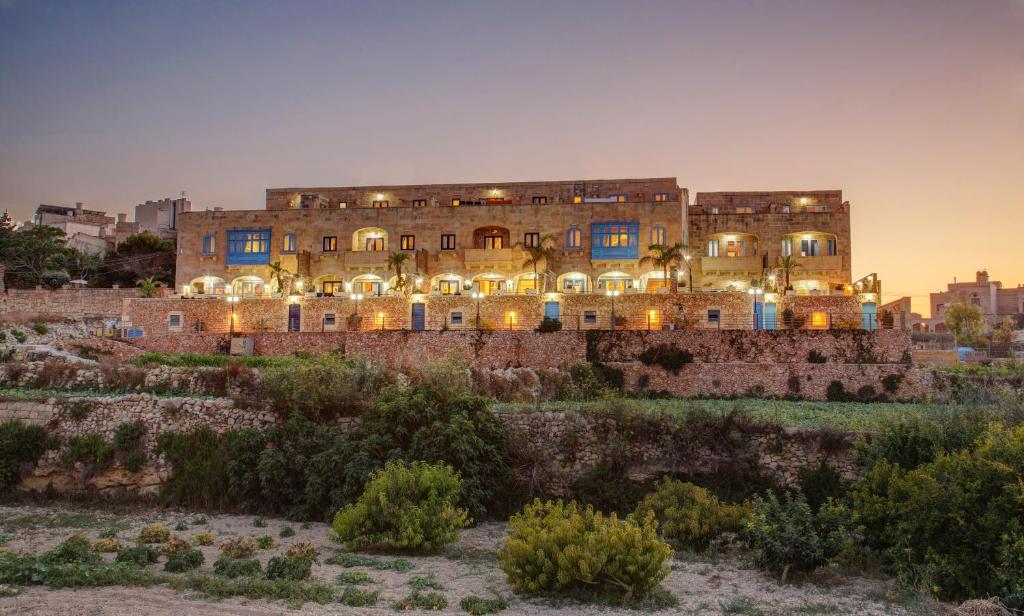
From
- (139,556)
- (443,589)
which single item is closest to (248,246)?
(139,556)

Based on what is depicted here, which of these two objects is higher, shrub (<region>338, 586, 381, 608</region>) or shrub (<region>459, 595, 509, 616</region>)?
shrub (<region>338, 586, 381, 608</region>)

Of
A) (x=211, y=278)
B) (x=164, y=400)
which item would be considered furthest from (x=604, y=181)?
(x=164, y=400)

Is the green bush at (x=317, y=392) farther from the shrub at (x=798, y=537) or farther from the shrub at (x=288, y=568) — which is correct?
the shrub at (x=798, y=537)

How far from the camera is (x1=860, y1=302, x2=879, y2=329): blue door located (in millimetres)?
36594

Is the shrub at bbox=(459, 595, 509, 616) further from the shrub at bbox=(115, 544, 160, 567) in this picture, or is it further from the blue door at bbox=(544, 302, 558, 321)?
the blue door at bbox=(544, 302, 558, 321)

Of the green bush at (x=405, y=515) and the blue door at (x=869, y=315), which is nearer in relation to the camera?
the green bush at (x=405, y=515)

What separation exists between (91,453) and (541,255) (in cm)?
2624

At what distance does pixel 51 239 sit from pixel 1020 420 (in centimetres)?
6027

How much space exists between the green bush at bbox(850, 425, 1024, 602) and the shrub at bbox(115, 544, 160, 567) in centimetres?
1296

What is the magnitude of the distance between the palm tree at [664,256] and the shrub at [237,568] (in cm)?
3007

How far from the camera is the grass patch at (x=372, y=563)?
13.8 m

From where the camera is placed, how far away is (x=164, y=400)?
2077cm

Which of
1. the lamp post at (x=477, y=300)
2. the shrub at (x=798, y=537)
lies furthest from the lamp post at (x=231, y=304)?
the shrub at (x=798, y=537)

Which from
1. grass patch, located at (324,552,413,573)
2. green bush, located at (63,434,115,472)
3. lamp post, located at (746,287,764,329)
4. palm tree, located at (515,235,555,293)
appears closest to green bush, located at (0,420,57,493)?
green bush, located at (63,434,115,472)
